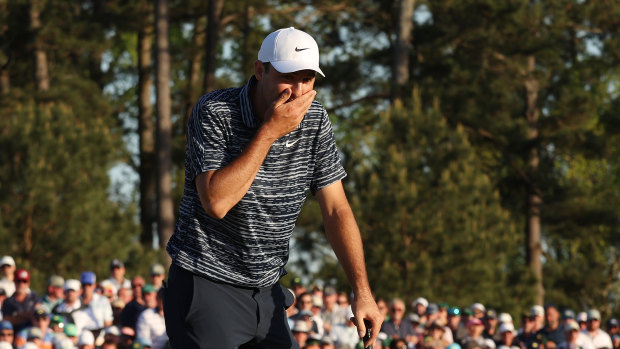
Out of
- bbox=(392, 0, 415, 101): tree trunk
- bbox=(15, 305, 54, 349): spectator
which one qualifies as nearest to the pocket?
bbox=(15, 305, 54, 349): spectator

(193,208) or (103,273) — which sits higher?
(193,208)

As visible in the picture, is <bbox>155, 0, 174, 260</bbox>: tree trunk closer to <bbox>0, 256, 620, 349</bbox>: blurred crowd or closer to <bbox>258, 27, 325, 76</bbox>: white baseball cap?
<bbox>0, 256, 620, 349</bbox>: blurred crowd

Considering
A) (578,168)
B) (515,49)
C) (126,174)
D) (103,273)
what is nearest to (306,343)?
(103,273)

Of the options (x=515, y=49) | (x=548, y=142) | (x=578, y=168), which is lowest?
(x=578, y=168)

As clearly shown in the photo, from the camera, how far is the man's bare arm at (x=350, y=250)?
4.09m

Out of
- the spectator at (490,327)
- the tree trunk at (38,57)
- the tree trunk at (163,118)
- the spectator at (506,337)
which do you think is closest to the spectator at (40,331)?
the spectator at (506,337)

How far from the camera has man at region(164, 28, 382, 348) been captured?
3.71 meters

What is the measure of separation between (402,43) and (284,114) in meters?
22.5

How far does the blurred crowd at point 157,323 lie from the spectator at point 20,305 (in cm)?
1

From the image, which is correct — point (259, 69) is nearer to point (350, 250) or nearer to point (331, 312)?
point (350, 250)

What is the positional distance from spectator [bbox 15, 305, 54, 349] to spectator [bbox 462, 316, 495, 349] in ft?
14.8

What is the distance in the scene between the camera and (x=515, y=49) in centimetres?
2700

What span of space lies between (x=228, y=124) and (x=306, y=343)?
776cm

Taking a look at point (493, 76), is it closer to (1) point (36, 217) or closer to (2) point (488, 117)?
(2) point (488, 117)
